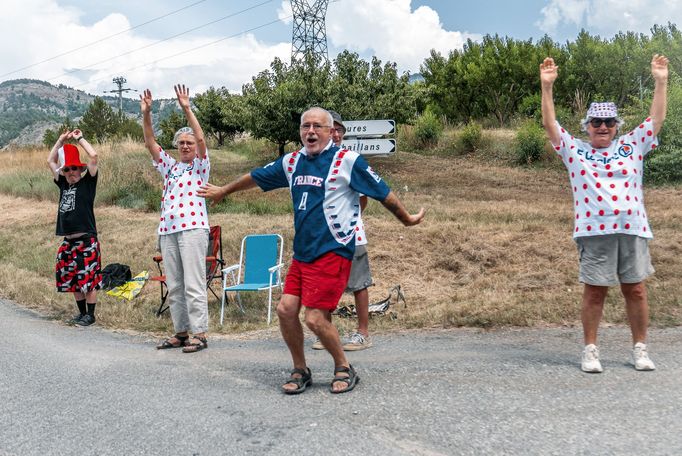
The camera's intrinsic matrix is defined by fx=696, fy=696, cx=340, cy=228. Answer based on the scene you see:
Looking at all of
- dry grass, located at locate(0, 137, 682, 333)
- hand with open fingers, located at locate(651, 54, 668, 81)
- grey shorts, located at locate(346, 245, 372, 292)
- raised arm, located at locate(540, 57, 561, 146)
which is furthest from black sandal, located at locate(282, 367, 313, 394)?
hand with open fingers, located at locate(651, 54, 668, 81)

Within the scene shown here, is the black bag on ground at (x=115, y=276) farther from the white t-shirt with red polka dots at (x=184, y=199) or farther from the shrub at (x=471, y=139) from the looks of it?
the shrub at (x=471, y=139)

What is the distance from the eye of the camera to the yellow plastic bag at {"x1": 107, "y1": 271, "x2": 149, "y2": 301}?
9383 mm

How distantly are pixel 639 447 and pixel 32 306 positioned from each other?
814 cm

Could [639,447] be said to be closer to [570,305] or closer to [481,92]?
[570,305]

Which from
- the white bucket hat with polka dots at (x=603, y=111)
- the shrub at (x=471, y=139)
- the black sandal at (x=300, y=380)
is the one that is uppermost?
the shrub at (x=471, y=139)

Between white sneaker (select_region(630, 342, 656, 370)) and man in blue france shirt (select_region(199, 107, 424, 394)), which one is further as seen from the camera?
white sneaker (select_region(630, 342, 656, 370))

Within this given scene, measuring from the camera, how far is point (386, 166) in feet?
78.0

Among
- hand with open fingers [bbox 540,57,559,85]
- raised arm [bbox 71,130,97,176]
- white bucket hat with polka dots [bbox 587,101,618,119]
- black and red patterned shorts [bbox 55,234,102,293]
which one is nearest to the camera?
white bucket hat with polka dots [bbox 587,101,618,119]

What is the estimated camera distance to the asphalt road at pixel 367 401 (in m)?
3.82

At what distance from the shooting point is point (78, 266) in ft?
26.3

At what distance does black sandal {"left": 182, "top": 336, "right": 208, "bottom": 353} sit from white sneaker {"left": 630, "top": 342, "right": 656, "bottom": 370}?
3742 millimetres

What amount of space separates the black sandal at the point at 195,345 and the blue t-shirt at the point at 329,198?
2.05m

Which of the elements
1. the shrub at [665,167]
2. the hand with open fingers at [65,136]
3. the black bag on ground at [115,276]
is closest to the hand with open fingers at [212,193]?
the hand with open fingers at [65,136]

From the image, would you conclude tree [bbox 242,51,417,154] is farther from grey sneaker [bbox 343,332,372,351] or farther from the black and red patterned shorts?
grey sneaker [bbox 343,332,372,351]
